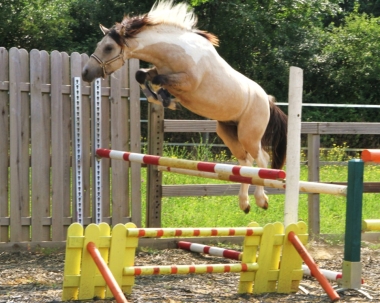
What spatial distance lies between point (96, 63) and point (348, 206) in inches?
80.3

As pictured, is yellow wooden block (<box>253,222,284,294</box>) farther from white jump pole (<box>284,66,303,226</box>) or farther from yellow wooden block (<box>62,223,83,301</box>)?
yellow wooden block (<box>62,223,83,301</box>)

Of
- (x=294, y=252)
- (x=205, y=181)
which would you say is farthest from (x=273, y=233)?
(x=205, y=181)

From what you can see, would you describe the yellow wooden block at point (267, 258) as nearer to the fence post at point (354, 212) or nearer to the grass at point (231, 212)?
the fence post at point (354, 212)

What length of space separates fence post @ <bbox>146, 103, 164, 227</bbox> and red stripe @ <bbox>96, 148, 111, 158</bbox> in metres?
0.61

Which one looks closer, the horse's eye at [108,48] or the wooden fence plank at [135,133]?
the horse's eye at [108,48]

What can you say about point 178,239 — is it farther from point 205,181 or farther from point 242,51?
point 242,51

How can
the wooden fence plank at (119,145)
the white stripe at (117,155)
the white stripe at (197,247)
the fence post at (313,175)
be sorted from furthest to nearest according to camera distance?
the fence post at (313,175)
the wooden fence plank at (119,145)
the white stripe at (197,247)
the white stripe at (117,155)

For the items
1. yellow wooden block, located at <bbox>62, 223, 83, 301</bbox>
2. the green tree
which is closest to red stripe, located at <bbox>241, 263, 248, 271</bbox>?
yellow wooden block, located at <bbox>62, 223, 83, 301</bbox>

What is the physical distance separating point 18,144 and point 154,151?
1221 mm

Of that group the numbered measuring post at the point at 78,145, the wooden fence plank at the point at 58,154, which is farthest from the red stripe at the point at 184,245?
the wooden fence plank at the point at 58,154

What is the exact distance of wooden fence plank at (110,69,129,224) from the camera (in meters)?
6.07

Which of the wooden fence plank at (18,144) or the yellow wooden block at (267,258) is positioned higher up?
the wooden fence plank at (18,144)

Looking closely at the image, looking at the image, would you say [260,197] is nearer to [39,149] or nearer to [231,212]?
[39,149]

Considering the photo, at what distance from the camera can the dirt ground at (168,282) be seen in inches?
160
